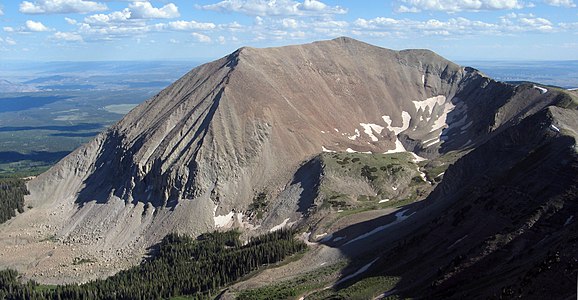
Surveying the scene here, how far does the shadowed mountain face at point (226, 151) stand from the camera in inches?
5182

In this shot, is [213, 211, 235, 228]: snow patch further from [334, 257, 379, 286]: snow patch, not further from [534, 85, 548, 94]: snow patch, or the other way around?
[534, 85, 548, 94]: snow patch

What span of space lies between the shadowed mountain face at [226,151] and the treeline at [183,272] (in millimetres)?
8084

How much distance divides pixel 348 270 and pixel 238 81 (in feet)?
324

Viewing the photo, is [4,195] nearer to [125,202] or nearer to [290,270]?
[125,202]

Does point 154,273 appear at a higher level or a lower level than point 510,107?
lower

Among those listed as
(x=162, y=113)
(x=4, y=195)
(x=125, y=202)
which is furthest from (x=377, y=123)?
(x=4, y=195)

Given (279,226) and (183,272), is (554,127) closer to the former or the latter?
(279,226)

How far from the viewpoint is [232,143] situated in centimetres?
14812

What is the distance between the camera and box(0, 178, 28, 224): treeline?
489 feet

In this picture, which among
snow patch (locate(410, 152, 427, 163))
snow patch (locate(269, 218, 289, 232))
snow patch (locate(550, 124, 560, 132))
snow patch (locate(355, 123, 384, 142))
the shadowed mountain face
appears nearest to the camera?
snow patch (locate(550, 124, 560, 132))

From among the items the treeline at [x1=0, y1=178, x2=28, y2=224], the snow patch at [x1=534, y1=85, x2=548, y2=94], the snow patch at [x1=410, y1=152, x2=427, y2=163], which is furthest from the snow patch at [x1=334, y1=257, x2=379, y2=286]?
the treeline at [x1=0, y1=178, x2=28, y2=224]

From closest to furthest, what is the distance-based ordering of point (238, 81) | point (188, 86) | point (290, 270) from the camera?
point (290, 270) → point (238, 81) → point (188, 86)

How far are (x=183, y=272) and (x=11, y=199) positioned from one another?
78280mm

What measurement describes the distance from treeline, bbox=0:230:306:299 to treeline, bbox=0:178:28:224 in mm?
35930
